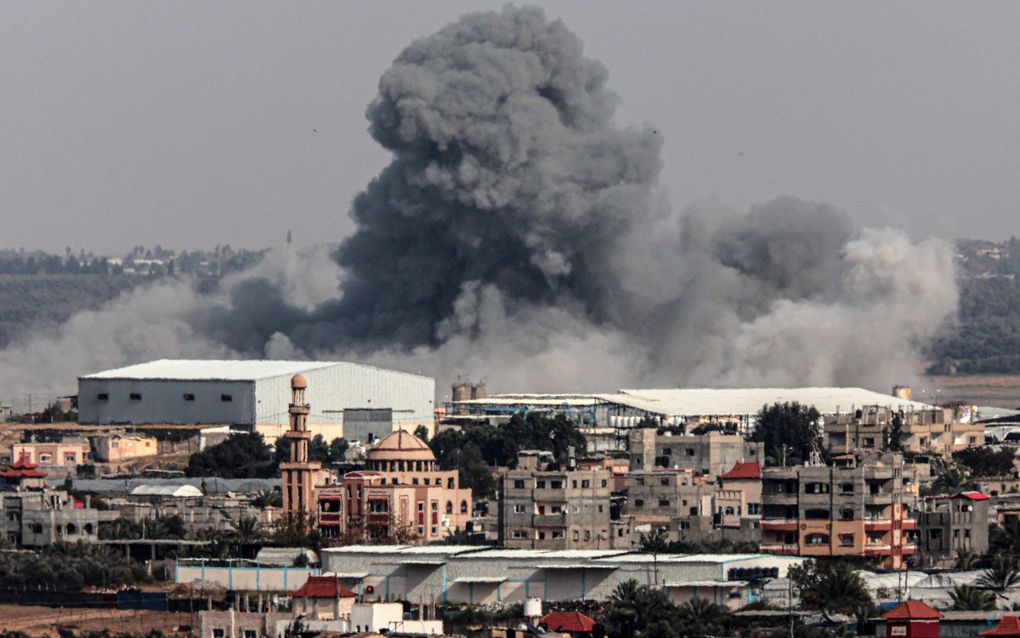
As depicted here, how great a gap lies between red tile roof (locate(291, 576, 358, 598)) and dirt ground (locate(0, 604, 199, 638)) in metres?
2.33

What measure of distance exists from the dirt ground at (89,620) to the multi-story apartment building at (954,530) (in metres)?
15.6

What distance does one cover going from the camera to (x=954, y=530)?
210ft

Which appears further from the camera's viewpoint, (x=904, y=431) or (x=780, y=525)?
(x=904, y=431)

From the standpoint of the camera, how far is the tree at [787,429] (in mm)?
92312

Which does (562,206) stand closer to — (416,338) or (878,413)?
(416,338)

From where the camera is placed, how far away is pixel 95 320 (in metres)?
138

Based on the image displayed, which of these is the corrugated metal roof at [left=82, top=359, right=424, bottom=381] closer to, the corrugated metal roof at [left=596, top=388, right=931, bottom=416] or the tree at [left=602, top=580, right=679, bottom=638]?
the corrugated metal roof at [left=596, top=388, right=931, bottom=416]

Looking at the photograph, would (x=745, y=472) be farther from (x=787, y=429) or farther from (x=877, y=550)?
(x=787, y=429)

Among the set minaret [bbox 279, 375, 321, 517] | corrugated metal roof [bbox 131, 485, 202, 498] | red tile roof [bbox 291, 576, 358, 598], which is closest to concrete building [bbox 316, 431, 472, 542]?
minaret [bbox 279, 375, 321, 517]

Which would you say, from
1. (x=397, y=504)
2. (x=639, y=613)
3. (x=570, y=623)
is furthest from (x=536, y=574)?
(x=397, y=504)

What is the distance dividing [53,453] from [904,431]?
26.3m

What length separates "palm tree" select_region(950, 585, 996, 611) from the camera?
52.0 metres

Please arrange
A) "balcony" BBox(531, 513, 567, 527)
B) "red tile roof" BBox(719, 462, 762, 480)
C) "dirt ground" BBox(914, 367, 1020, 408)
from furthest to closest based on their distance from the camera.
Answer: "dirt ground" BBox(914, 367, 1020, 408)
"red tile roof" BBox(719, 462, 762, 480)
"balcony" BBox(531, 513, 567, 527)

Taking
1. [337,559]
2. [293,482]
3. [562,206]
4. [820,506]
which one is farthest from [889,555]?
[562,206]
